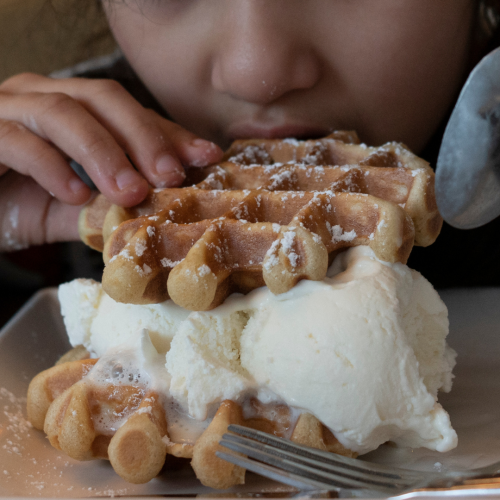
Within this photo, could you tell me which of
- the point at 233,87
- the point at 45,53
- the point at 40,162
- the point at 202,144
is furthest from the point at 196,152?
the point at 45,53

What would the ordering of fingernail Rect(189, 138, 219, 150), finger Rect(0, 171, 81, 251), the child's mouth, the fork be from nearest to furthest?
the fork < fingernail Rect(189, 138, 219, 150) < the child's mouth < finger Rect(0, 171, 81, 251)

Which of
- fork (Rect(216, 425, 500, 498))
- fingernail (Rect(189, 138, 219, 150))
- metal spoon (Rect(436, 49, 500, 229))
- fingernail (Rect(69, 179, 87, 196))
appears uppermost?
metal spoon (Rect(436, 49, 500, 229))

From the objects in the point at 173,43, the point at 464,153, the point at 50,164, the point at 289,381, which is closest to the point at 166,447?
the point at 289,381

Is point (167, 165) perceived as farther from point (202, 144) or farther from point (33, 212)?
point (33, 212)

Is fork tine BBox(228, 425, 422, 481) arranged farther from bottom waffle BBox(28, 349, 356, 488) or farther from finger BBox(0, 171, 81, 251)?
finger BBox(0, 171, 81, 251)

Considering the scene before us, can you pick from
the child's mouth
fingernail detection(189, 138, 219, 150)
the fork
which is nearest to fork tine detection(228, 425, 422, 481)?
the fork

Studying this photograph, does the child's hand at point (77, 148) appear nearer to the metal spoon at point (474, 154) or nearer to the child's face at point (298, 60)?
the child's face at point (298, 60)
